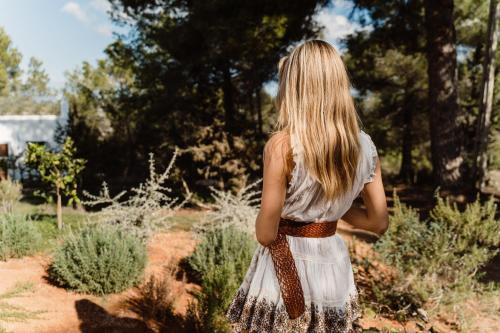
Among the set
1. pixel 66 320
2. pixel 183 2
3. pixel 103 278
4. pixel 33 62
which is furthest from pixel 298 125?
pixel 33 62

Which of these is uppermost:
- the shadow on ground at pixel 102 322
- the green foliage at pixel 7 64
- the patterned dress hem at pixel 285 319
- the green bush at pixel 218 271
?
the green foliage at pixel 7 64

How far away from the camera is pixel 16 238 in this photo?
230 inches

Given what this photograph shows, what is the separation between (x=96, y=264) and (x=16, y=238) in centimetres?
179

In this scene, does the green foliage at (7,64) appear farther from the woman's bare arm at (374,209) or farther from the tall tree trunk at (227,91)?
the woman's bare arm at (374,209)

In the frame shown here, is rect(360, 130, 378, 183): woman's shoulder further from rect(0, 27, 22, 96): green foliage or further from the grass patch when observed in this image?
rect(0, 27, 22, 96): green foliage

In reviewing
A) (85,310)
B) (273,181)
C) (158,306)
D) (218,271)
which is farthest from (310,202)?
(85,310)

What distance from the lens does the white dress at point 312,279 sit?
1787 millimetres

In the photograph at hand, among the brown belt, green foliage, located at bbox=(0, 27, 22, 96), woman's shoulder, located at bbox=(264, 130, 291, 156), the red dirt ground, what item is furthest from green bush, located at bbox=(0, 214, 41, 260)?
green foliage, located at bbox=(0, 27, 22, 96)

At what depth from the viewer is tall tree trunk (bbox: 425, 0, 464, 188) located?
10.5 m

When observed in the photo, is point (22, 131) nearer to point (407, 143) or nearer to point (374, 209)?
point (407, 143)

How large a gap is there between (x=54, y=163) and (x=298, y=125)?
679cm

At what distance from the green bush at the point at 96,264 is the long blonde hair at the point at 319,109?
3.66 metres

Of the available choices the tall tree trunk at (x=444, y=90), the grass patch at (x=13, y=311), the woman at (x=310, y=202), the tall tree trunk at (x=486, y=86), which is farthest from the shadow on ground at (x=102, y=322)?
the tall tree trunk at (x=486, y=86)

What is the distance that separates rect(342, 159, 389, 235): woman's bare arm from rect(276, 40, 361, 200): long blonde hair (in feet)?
0.91
